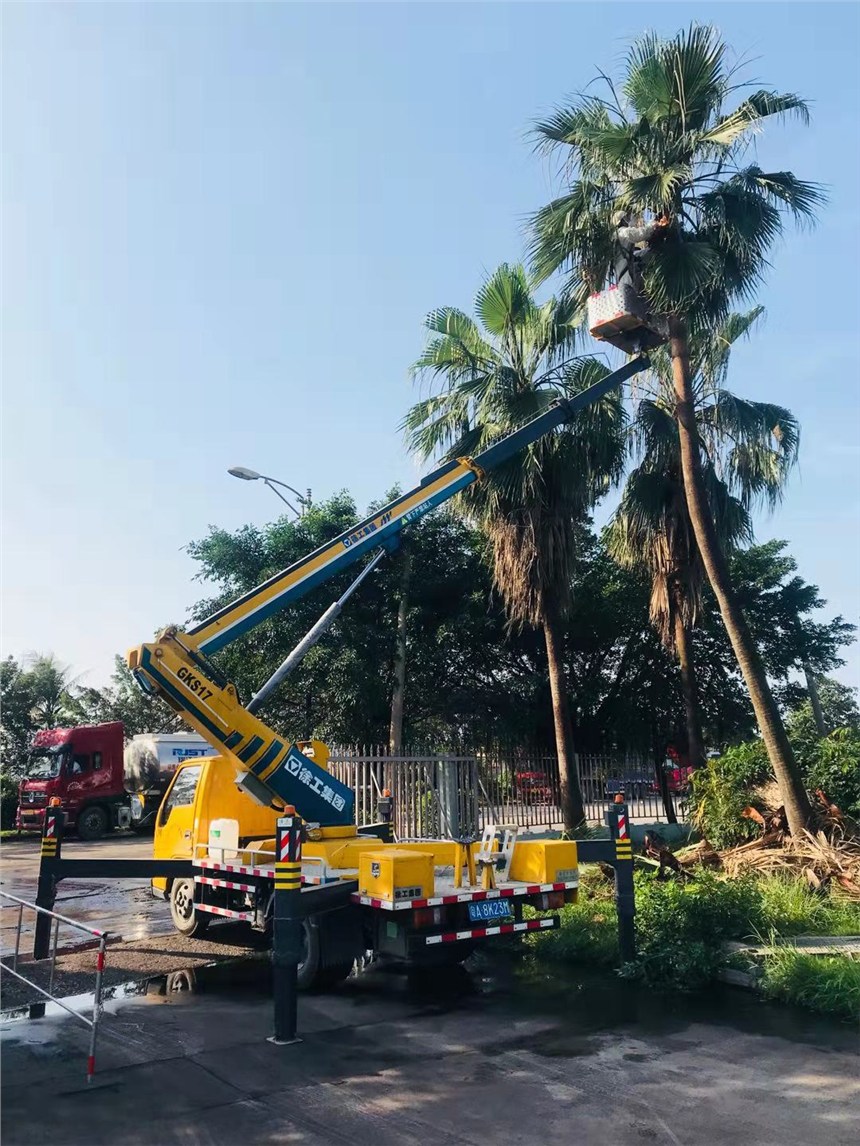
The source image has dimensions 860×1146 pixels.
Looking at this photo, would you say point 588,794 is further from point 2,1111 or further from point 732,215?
point 2,1111

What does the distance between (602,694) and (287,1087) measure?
20837 mm

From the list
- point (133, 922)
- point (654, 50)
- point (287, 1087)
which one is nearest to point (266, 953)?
point (133, 922)

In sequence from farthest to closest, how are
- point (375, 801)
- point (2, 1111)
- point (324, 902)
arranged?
1. point (375, 801)
2. point (324, 902)
3. point (2, 1111)

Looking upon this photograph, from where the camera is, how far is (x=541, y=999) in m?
8.17

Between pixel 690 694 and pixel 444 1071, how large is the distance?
13459mm

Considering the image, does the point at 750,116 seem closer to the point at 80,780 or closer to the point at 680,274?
the point at 680,274

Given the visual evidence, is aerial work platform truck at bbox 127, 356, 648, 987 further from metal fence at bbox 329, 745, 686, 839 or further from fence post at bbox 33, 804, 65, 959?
metal fence at bbox 329, 745, 686, 839

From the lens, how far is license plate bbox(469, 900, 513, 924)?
803cm

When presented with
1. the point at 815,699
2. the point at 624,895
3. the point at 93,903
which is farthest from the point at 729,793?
the point at 815,699

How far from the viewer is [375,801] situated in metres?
17.1

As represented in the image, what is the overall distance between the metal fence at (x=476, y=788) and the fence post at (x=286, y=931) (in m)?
8.26

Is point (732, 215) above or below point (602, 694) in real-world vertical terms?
above

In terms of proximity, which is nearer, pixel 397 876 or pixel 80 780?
pixel 397 876

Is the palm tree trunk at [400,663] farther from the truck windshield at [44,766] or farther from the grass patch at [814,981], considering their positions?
the truck windshield at [44,766]
